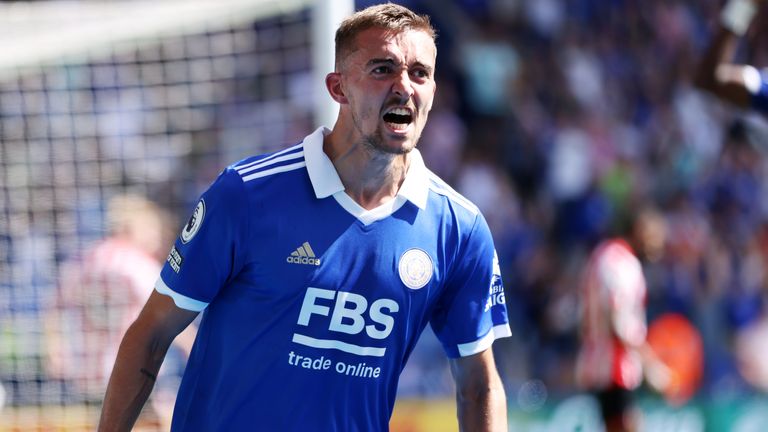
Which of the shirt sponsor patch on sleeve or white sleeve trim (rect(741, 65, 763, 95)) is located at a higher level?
white sleeve trim (rect(741, 65, 763, 95))

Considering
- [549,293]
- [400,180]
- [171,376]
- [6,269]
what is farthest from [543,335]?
[400,180]

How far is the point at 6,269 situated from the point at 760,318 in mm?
8881

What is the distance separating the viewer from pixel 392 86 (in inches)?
146

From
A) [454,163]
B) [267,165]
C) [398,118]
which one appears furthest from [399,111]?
[454,163]

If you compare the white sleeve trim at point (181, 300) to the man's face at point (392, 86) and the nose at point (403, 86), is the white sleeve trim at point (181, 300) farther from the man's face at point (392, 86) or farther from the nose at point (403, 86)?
the nose at point (403, 86)

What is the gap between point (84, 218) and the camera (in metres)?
7.35

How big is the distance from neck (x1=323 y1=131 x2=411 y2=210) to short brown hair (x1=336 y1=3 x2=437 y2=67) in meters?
0.28

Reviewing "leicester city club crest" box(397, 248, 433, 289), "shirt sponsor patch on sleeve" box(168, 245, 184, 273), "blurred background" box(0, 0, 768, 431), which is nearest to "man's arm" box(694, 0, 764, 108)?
"blurred background" box(0, 0, 768, 431)

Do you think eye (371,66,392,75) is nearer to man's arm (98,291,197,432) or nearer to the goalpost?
man's arm (98,291,197,432)

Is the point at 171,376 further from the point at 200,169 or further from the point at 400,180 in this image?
the point at 400,180

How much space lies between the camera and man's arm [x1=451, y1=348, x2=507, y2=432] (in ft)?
13.3

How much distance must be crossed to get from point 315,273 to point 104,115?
12.1 feet

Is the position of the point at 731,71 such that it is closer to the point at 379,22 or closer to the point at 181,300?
the point at 379,22

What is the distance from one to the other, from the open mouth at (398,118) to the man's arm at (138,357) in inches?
31.0
